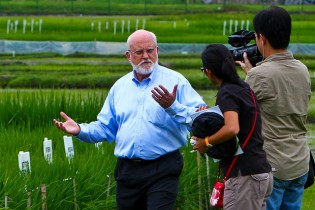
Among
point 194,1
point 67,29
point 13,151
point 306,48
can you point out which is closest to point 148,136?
point 13,151

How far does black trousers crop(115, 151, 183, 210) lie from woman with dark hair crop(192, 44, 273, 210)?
1.82ft

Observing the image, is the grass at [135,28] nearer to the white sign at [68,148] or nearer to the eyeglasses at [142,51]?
the white sign at [68,148]

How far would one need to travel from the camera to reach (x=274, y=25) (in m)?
6.96

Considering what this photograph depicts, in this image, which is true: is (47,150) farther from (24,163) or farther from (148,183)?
(148,183)

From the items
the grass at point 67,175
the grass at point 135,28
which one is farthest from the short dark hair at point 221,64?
the grass at point 135,28

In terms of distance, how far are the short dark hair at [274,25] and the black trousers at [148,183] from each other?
3.28 feet

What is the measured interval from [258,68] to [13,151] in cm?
336

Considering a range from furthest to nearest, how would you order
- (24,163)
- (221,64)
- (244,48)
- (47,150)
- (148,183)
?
(47,150) → (24,163) → (244,48) → (148,183) → (221,64)

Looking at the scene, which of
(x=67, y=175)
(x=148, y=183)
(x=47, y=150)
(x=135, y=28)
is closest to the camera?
(x=148, y=183)

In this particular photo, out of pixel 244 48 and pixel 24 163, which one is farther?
pixel 24 163

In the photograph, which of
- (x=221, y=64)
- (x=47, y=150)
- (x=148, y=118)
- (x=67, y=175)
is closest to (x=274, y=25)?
(x=221, y=64)

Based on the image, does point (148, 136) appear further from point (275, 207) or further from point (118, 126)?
point (275, 207)

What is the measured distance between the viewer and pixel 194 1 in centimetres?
7156

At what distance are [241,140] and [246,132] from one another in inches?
2.3
